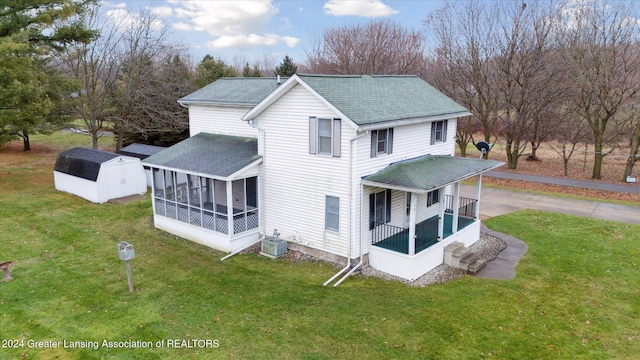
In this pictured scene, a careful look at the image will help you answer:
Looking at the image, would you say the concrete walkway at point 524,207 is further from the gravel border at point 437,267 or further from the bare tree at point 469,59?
the bare tree at point 469,59

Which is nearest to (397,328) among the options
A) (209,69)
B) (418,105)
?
(418,105)

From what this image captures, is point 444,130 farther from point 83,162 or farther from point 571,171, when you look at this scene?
point 571,171

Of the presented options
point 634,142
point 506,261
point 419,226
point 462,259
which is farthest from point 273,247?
point 634,142

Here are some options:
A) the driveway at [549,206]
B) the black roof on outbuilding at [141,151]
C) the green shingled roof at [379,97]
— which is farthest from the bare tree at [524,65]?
the black roof on outbuilding at [141,151]

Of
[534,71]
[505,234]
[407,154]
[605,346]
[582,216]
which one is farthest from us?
[534,71]

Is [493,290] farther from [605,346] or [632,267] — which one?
[632,267]
